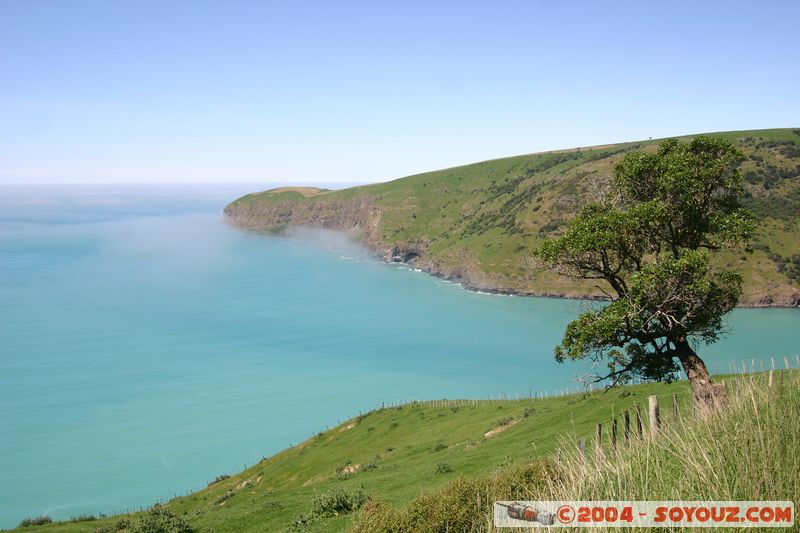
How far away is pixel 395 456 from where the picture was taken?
41562 mm

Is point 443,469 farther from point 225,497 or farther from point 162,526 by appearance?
point 225,497

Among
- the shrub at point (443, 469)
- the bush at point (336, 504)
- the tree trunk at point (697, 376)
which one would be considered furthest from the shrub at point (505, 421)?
the tree trunk at point (697, 376)

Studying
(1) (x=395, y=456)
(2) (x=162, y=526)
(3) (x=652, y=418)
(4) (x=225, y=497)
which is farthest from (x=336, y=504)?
(4) (x=225, y=497)

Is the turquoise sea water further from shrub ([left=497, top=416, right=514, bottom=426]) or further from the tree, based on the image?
the tree

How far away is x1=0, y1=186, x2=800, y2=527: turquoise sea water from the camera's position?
229ft

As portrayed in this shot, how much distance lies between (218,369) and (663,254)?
100894 mm

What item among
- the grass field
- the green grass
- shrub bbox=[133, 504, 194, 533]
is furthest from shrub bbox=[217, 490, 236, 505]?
the green grass

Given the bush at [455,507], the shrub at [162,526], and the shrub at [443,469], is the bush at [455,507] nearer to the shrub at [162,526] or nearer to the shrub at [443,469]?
the shrub at [162,526]

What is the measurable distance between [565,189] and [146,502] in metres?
152

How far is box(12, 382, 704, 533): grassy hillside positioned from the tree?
561 centimetres

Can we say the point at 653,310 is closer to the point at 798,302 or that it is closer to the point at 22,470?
the point at 22,470

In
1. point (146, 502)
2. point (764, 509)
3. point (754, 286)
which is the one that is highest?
point (764, 509)

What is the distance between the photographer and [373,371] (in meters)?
104

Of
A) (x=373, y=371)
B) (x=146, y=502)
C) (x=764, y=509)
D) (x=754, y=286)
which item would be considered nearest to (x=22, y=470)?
(x=146, y=502)
